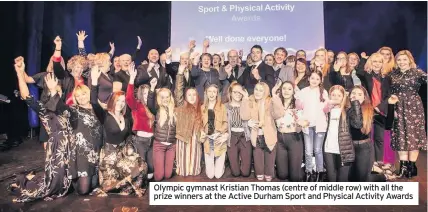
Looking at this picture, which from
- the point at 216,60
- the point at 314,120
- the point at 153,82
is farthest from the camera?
the point at 216,60

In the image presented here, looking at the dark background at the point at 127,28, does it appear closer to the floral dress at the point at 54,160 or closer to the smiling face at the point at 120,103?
the smiling face at the point at 120,103

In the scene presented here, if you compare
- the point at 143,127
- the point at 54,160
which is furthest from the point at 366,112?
the point at 54,160

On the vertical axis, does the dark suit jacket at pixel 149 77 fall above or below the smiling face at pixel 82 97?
above

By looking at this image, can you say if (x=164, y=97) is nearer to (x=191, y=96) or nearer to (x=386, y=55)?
(x=191, y=96)

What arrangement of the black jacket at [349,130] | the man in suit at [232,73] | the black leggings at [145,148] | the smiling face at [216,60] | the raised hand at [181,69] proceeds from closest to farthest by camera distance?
the black jacket at [349,130], the black leggings at [145,148], the raised hand at [181,69], the man in suit at [232,73], the smiling face at [216,60]

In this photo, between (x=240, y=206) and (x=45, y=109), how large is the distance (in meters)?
2.13

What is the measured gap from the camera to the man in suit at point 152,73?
4.37 m

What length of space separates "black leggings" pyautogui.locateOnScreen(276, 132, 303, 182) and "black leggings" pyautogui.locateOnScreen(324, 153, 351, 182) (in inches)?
12.6

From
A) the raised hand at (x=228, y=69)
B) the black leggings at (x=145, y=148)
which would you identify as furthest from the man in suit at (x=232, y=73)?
the black leggings at (x=145, y=148)

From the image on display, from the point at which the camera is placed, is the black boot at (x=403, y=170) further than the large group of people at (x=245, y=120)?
Yes

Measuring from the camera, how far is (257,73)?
4445 mm

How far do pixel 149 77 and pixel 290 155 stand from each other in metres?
2.05

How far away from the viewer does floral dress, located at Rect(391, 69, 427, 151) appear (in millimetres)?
4082

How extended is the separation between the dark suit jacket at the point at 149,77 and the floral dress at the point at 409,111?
9.53ft
